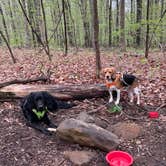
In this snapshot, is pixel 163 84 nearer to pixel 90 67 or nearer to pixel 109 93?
pixel 109 93

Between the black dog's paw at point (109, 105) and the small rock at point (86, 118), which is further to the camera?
the black dog's paw at point (109, 105)

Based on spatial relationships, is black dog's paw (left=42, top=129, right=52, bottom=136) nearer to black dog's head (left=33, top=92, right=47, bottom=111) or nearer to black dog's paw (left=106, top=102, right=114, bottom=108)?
black dog's head (left=33, top=92, right=47, bottom=111)

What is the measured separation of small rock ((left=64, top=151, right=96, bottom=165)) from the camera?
3.82 metres

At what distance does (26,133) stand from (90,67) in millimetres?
4840

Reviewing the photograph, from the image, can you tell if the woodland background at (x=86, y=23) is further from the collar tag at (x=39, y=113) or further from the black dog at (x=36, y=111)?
the collar tag at (x=39, y=113)

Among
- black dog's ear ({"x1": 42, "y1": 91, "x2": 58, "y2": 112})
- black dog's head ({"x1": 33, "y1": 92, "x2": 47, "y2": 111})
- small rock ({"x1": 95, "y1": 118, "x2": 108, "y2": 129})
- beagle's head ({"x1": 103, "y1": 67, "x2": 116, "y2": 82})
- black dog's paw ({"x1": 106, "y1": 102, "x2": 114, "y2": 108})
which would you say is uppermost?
beagle's head ({"x1": 103, "y1": 67, "x2": 116, "y2": 82})

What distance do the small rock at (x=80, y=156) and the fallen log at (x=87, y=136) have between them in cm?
19

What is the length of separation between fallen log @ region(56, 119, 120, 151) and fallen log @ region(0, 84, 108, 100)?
1.68 m

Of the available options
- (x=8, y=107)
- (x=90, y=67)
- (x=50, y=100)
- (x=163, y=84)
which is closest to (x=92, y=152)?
(x=50, y=100)

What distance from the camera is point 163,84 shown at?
6695 mm

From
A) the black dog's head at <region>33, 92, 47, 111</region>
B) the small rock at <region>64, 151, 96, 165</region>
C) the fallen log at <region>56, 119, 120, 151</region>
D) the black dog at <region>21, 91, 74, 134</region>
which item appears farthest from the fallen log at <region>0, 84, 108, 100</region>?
the small rock at <region>64, 151, 96, 165</region>

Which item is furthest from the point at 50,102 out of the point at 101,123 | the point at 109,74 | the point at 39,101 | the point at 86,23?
the point at 86,23

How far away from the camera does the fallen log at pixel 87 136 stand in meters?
4.11

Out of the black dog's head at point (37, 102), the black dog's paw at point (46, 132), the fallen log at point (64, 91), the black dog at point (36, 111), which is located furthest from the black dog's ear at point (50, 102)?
the black dog's paw at point (46, 132)
